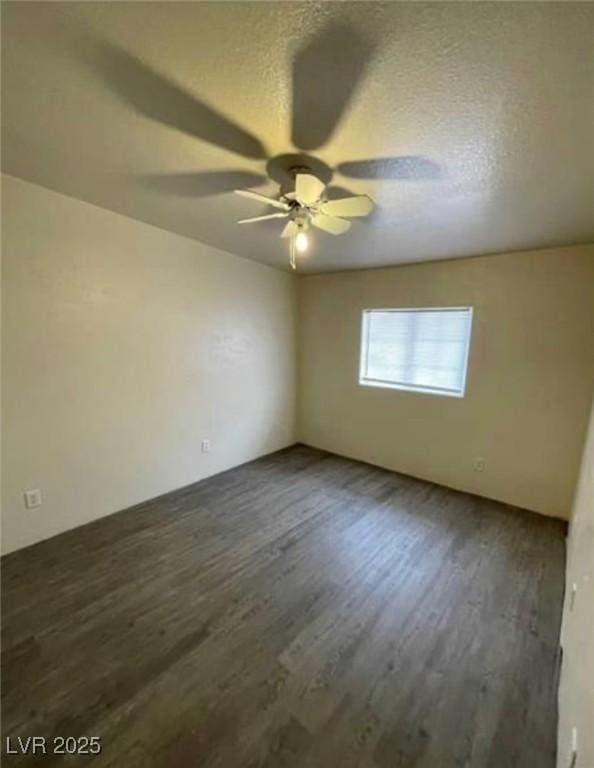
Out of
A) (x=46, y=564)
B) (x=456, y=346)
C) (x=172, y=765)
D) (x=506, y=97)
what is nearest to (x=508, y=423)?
(x=456, y=346)

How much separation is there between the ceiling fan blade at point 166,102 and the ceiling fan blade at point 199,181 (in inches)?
10.1

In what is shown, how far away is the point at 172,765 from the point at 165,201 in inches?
115

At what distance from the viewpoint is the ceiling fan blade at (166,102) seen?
48.2 inches

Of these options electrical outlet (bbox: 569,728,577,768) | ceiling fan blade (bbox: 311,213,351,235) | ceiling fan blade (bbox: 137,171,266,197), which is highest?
ceiling fan blade (bbox: 137,171,266,197)

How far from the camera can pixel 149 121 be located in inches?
59.9

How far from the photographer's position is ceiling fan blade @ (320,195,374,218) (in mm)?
1743

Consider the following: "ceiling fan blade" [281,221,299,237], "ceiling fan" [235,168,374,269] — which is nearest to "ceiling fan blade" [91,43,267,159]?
"ceiling fan" [235,168,374,269]

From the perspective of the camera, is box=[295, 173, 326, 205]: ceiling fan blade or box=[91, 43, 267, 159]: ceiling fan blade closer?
box=[91, 43, 267, 159]: ceiling fan blade

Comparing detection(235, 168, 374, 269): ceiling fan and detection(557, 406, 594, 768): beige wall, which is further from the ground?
detection(235, 168, 374, 269): ceiling fan

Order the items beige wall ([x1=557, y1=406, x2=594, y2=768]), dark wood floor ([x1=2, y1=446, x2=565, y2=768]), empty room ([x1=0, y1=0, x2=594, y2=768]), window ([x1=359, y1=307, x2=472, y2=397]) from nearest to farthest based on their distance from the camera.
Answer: beige wall ([x1=557, y1=406, x2=594, y2=768]) < empty room ([x1=0, y1=0, x2=594, y2=768]) < dark wood floor ([x1=2, y1=446, x2=565, y2=768]) < window ([x1=359, y1=307, x2=472, y2=397])

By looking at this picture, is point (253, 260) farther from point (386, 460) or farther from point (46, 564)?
point (46, 564)

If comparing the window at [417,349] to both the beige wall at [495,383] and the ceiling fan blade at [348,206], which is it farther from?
the ceiling fan blade at [348,206]

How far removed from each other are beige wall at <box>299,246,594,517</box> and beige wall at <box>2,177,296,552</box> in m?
1.30

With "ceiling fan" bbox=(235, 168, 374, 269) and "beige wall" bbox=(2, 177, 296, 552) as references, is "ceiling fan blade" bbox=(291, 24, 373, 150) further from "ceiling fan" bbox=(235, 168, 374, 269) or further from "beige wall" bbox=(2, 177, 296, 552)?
"beige wall" bbox=(2, 177, 296, 552)
